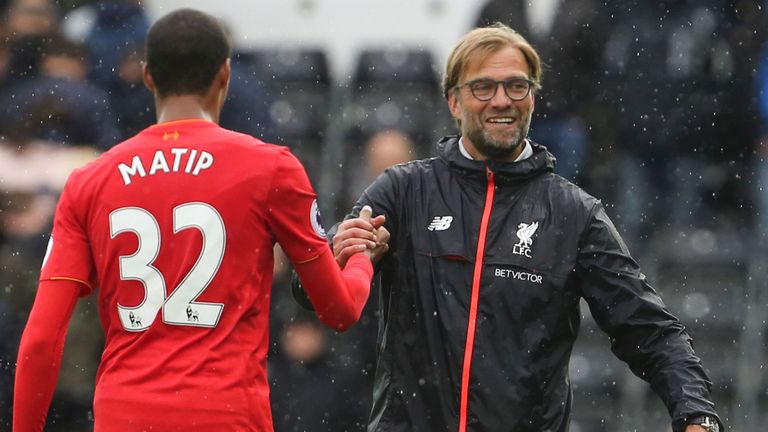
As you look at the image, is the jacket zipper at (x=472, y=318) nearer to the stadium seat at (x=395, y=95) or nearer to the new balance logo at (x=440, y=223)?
the new balance logo at (x=440, y=223)

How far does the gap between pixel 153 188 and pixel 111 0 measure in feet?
16.1

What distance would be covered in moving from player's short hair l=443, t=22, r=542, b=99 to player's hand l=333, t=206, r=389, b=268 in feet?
2.24

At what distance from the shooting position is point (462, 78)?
5.10 meters

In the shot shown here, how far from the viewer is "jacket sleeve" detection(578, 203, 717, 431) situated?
15.4 ft

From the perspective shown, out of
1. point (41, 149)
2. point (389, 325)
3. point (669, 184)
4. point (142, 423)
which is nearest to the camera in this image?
point (142, 423)

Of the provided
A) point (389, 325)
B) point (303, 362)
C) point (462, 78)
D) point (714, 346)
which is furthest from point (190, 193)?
point (714, 346)

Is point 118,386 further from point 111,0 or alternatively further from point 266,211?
point 111,0

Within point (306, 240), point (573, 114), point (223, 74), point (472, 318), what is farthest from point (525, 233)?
point (573, 114)

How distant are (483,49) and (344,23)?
4614 millimetres

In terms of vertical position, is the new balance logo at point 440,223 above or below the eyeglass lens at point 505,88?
below

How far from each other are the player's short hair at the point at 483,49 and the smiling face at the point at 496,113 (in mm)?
16

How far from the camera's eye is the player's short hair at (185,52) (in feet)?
13.3

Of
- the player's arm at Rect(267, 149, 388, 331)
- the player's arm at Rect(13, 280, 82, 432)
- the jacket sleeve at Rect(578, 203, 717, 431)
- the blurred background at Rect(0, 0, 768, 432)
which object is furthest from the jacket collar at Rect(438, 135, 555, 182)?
the blurred background at Rect(0, 0, 768, 432)

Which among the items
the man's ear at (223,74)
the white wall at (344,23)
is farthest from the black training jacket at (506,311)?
the white wall at (344,23)
